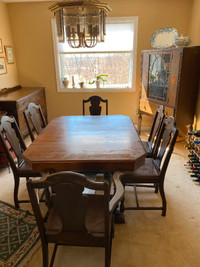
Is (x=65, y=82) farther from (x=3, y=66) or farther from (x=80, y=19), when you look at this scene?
(x=80, y=19)

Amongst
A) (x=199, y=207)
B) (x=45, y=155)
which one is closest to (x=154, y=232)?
(x=199, y=207)

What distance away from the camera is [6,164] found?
110 inches

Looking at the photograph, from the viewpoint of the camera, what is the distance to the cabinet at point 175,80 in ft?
9.65

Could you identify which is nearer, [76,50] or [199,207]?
[199,207]

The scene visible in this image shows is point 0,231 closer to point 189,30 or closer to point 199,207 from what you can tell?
point 199,207

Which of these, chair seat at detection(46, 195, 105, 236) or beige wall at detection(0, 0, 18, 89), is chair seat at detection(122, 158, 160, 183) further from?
beige wall at detection(0, 0, 18, 89)

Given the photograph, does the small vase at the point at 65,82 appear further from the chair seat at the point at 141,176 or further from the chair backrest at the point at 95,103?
the chair seat at the point at 141,176

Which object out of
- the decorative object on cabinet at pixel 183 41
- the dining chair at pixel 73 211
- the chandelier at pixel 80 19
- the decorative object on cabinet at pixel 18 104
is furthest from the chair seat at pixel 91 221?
the decorative object on cabinet at pixel 183 41

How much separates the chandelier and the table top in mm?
888

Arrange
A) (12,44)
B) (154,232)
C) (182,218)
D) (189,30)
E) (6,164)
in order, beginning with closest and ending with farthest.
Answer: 1. (154,232)
2. (182,218)
3. (6,164)
4. (189,30)
5. (12,44)

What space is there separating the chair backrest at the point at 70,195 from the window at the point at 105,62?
11.0ft

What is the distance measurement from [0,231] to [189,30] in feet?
13.5

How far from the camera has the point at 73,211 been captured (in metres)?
1.16

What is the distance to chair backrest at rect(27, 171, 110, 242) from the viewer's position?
1.04m
